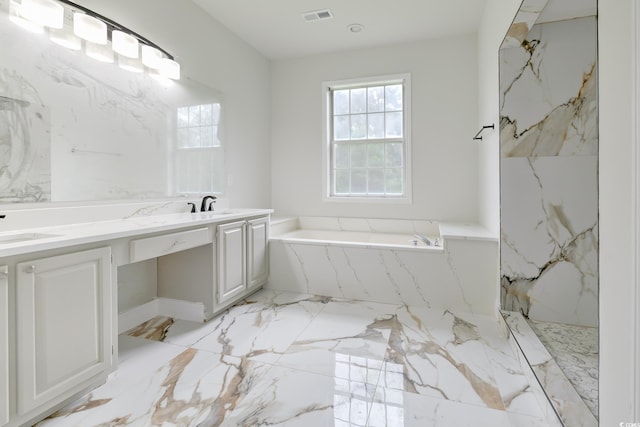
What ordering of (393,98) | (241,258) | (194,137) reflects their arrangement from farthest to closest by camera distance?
(393,98)
(194,137)
(241,258)

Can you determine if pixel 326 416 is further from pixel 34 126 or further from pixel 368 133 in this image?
pixel 368 133

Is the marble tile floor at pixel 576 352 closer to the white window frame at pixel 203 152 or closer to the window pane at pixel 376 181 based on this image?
the window pane at pixel 376 181

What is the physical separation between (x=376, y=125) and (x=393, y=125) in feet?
0.66

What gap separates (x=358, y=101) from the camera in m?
3.87

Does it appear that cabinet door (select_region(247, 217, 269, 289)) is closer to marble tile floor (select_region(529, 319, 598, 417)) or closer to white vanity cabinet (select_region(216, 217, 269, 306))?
white vanity cabinet (select_region(216, 217, 269, 306))

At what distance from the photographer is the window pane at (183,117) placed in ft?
8.47

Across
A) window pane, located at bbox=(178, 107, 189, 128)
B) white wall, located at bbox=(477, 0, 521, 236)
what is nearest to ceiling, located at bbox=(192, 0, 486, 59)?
white wall, located at bbox=(477, 0, 521, 236)

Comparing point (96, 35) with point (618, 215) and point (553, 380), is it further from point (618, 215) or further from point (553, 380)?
point (553, 380)

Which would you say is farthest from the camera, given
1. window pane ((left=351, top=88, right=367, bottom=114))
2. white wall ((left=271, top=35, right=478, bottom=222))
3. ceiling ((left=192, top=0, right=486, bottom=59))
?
window pane ((left=351, top=88, right=367, bottom=114))

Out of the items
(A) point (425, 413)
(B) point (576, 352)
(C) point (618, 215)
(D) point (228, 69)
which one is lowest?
(A) point (425, 413)

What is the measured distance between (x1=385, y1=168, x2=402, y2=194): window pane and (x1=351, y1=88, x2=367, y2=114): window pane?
816 millimetres

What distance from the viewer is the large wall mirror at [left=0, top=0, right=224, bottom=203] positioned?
1.60 m

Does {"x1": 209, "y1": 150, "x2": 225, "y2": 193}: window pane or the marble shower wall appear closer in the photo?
the marble shower wall

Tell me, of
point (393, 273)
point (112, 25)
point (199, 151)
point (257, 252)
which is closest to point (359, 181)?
point (393, 273)
